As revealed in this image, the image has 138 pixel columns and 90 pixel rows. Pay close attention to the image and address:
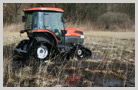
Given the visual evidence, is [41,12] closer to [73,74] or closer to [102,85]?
[73,74]

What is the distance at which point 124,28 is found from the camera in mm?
18500

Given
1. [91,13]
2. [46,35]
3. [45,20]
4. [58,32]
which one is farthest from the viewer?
[91,13]

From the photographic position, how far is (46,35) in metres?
5.66

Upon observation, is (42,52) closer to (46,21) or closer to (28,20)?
(46,21)

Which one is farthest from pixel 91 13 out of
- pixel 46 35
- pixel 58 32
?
pixel 46 35

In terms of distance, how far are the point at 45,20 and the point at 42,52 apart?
109 centimetres

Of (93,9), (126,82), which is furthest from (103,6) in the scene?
(126,82)

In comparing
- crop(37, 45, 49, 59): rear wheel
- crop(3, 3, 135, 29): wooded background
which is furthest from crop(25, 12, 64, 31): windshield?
crop(3, 3, 135, 29): wooded background

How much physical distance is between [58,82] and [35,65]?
1.54 metres

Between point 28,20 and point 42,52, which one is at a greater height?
point 28,20

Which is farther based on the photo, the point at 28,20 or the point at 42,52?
the point at 28,20

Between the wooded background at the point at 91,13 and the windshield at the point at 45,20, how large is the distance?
44.3 feet

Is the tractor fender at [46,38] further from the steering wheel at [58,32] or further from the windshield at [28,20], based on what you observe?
the windshield at [28,20]

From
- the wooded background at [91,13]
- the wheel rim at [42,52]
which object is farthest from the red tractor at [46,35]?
the wooded background at [91,13]
